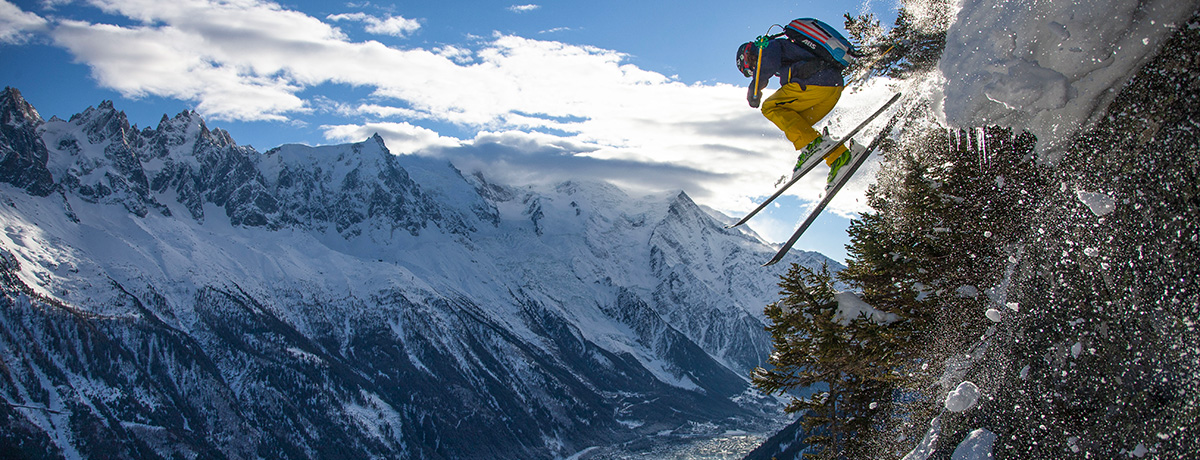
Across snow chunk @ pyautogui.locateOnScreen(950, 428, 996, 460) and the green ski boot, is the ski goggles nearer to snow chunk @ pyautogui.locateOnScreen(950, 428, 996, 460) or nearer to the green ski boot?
the green ski boot

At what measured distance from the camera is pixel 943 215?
26.7 ft

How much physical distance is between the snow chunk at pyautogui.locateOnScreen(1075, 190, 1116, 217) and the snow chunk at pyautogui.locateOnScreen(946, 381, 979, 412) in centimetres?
213

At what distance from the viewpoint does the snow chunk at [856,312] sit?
969 centimetres

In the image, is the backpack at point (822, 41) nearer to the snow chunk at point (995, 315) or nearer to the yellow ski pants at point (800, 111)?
the yellow ski pants at point (800, 111)

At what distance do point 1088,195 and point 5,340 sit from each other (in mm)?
260980

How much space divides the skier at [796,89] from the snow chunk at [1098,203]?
382cm

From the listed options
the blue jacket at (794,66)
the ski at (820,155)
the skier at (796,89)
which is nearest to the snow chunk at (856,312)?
the ski at (820,155)

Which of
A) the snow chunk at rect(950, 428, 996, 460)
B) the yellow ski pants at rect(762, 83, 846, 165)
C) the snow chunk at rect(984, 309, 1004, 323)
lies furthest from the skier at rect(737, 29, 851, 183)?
the snow chunk at rect(950, 428, 996, 460)

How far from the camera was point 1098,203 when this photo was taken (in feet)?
15.6

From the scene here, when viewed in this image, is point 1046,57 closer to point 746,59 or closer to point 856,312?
point 746,59

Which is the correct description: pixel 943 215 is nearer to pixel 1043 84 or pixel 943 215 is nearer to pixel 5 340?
pixel 1043 84

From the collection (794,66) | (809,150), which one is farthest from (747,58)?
(809,150)

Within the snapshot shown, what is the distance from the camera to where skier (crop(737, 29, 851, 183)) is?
830 cm

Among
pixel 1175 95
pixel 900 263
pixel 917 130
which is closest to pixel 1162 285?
pixel 1175 95
